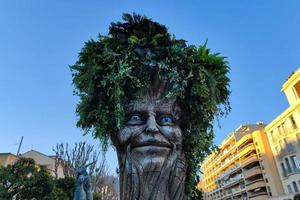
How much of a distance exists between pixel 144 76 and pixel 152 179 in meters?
1.35

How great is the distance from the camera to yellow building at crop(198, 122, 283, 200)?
1631 inches

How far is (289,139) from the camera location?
34094 mm

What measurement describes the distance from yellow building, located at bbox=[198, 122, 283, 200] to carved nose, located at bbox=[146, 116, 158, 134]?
42.0 m

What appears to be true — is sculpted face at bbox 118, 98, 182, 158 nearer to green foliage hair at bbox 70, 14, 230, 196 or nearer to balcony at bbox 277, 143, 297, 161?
green foliage hair at bbox 70, 14, 230, 196

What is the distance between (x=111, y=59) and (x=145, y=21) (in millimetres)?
729

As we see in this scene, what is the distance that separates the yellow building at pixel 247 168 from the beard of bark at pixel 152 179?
4177 cm

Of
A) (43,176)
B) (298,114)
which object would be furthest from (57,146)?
(298,114)

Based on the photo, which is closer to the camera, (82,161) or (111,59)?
(111,59)

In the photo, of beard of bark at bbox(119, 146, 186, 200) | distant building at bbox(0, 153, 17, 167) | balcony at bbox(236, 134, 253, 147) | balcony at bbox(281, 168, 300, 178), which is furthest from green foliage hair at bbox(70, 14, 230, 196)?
balcony at bbox(236, 134, 253, 147)

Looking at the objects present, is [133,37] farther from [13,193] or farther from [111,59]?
[13,193]

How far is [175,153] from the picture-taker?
345cm

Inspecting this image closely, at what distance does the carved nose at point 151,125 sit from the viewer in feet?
11.0

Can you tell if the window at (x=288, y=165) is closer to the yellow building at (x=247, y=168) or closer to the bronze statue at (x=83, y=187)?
the yellow building at (x=247, y=168)

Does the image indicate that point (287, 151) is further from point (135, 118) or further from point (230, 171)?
point (135, 118)
